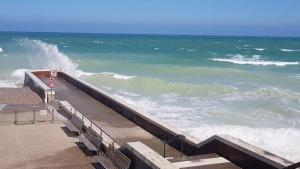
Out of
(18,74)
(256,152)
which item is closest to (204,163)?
(256,152)

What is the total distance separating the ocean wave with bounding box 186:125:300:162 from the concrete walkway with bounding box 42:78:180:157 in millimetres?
3017

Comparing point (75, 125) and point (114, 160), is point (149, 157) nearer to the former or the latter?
point (114, 160)

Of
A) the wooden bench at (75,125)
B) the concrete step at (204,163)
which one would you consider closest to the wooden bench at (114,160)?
the concrete step at (204,163)

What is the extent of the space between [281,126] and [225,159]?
10.2 metres

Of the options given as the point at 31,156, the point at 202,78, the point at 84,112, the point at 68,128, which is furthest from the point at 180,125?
the point at 202,78

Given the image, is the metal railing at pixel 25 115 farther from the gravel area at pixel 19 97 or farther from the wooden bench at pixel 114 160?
the wooden bench at pixel 114 160

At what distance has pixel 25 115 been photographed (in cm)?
1498

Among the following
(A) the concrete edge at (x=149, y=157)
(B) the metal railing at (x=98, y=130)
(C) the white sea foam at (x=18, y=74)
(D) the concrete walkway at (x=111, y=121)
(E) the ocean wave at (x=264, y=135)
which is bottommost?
(C) the white sea foam at (x=18, y=74)

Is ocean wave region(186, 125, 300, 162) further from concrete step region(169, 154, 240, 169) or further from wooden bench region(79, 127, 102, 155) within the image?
concrete step region(169, 154, 240, 169)

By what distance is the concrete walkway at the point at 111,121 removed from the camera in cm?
1212

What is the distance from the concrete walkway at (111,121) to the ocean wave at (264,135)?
3.02 meters

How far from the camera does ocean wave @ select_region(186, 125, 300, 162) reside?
15.9 m

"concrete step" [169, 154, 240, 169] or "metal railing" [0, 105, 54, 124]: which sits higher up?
"concrete step" [169, 154, 240, 169]

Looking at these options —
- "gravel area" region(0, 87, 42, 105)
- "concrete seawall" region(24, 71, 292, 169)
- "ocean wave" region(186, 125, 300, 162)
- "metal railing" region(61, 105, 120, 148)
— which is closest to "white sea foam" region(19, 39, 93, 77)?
"gravel area" region(0, 87, 42, 105)
